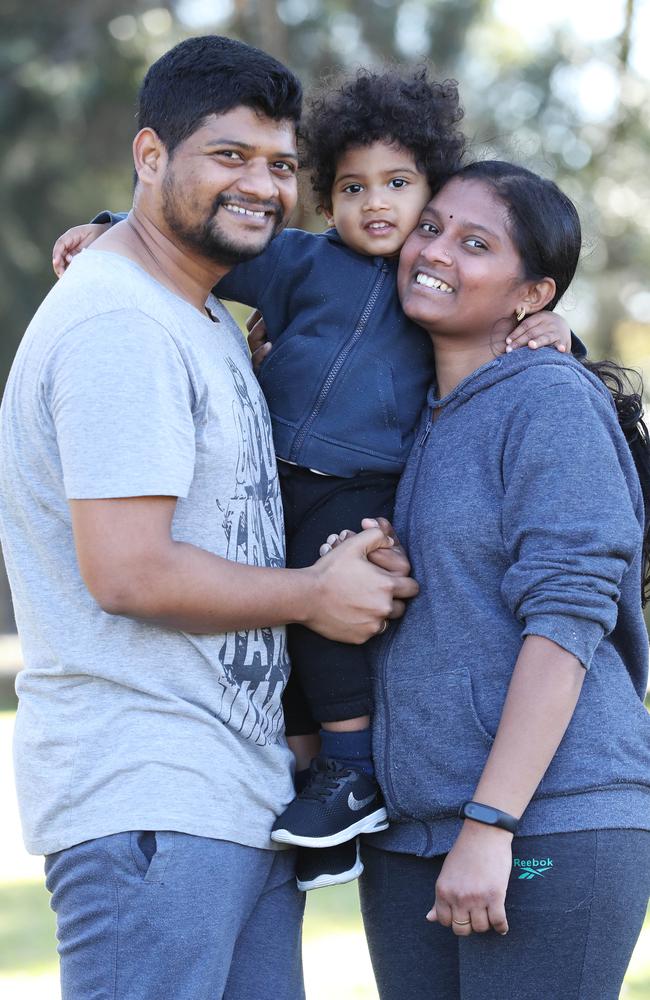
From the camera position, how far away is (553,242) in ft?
8.57

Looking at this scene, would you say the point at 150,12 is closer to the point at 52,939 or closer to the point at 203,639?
the point at 52,939

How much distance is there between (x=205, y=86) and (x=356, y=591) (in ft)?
3.52

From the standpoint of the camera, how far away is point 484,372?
2.57m

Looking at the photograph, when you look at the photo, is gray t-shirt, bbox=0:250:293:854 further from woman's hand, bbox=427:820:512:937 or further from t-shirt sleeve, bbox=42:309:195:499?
woman's hand, bbox=427:820:512:937

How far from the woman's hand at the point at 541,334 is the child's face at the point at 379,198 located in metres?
0.45

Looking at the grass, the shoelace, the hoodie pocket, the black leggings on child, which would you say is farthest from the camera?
the grass

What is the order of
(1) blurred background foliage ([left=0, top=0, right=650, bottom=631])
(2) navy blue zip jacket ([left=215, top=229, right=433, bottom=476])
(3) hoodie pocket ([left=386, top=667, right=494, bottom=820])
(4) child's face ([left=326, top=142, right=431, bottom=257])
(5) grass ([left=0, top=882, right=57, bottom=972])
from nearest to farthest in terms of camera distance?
(3) hoodie pocket ([left=386, top=667, right=494, bottom=820])
(2) navy blue zip jacket ([left=215, top=229, right=433, bottom=476])
(4) child's face ([left=326, top=142, right=431, bottom=257])
(5) grass ([left=0, top=882, right=57, bottom=972])
(1) blurred background foliage ([left=0, top=0, right=650, bottom=631])

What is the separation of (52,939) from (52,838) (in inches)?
181

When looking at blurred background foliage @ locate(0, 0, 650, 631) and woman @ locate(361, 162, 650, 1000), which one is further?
blurred background foliage @ locate(0, 0, 650, 631)

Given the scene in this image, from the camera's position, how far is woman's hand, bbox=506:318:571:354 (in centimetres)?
258

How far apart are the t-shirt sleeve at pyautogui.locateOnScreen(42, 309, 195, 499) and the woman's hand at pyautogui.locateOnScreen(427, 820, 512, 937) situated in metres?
0.86

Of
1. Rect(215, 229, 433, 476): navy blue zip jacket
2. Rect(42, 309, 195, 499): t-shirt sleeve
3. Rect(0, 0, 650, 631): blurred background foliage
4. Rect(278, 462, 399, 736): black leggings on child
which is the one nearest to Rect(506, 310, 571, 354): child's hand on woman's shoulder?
Rect(215, 229, 433, 476): navy blue zip jacket

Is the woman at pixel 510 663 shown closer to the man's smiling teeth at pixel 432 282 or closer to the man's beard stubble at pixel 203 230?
the man's smiling teeth at pixel 432 282

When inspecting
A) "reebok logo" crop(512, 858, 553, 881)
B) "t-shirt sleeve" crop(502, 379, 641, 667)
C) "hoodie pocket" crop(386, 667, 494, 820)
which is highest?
"t-shirt sleeve" crop(502, 379, 641, 667)
